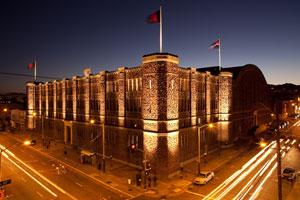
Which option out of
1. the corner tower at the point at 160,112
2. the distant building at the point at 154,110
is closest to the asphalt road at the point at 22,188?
the distant building at the point at 154,110

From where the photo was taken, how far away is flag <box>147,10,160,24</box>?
101 ft

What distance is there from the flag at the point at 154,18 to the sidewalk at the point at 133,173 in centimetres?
2131

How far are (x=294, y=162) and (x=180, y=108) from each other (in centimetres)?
2080

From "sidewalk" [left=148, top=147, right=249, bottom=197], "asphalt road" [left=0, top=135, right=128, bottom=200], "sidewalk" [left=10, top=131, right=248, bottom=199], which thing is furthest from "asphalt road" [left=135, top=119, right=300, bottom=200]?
"asphalt road" [left=0, top=135, right=128, bottom=200]

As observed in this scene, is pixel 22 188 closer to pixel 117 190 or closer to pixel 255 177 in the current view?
pixel 117 190

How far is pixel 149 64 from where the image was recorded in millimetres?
32656

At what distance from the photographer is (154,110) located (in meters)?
32.2

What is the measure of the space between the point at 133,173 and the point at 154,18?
21966mm

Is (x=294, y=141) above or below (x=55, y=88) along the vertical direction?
below

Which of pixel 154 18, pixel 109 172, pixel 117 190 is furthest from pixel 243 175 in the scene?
pixel 154 18

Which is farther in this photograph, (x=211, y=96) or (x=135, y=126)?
(x=211, y=96)

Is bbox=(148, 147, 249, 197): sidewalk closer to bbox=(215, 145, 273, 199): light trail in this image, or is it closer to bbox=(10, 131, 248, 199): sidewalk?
bbox=(10, 131, 248, 199): sidewalk

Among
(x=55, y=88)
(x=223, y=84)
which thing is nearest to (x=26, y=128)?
(x=55, y=88)

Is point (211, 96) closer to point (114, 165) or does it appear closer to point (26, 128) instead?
point (114, 165)
